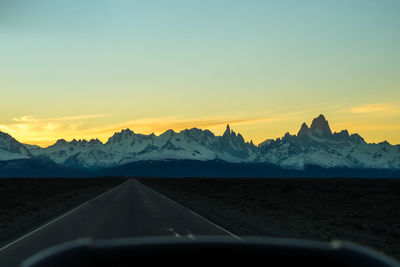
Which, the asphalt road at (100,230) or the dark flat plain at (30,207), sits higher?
the asphalt road at (100,230)

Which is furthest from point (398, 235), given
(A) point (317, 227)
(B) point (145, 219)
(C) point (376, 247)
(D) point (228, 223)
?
(B) point (145, 219)

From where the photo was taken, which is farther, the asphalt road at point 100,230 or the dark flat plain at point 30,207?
the dark flat plain at point 30,207

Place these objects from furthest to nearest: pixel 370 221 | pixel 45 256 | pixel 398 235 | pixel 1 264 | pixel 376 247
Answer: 1. pixel 370 221
2. pixel 398 235
3. pixel 376 247
4. pixel 1 264
5. pixel 45 256

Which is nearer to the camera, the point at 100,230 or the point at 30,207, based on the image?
the point at 100,230

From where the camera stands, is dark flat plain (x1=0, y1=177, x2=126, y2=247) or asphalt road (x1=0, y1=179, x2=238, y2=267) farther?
dark flat plain (x1=0, y1=177, x2=126, y2=247)

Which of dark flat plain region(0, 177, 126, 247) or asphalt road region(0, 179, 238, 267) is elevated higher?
asphalt road region(0, 179, 238, 267)

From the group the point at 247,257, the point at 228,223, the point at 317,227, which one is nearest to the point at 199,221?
the point at 228,223

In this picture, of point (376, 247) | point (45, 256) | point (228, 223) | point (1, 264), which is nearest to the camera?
point (45, 256)

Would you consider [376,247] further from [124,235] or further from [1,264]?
[1,264]

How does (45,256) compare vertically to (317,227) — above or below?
above

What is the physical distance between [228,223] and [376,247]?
23.2 feet

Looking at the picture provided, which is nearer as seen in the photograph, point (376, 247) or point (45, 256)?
point (45, 256)

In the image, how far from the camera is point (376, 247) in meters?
15.2

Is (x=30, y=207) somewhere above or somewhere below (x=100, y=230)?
below
